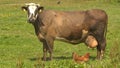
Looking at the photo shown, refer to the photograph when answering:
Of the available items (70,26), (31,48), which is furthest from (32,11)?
(31,48)

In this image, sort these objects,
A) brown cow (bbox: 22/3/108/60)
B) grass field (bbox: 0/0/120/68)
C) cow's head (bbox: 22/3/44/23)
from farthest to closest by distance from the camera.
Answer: brown cow (bbox: 22/3/108/60)
cow's head (bbox: 22/3/44/23)
grass field (bbox: 0/0/120/68)

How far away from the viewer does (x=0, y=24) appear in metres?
31.2

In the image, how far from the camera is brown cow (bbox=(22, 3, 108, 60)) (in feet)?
59.4

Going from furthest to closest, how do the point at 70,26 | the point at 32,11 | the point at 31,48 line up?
the point at 31,48 → the point at 70,26 → the point at 32,11

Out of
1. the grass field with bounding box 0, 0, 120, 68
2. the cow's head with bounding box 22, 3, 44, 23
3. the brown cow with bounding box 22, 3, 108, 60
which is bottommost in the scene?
the grass field with bounding box 0, 0, 120, 68

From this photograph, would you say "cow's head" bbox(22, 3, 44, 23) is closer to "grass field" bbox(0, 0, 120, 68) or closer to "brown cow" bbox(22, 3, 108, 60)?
"brown cow" bbox(22, 3, 108, 60)

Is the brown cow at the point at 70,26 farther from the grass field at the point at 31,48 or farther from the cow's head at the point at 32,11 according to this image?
the grass field at the point at 31,48

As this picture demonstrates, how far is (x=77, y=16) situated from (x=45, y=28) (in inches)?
68.7

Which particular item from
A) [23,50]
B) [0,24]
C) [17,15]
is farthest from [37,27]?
[17,15]

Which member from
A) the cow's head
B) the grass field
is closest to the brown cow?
the cow's head

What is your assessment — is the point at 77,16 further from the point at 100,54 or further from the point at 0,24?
the point at 0,24

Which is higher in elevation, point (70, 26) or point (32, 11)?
point (32, 11)

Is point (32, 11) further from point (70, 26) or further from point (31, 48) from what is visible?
point (31, 48)

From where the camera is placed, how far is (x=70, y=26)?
18.7 metres
